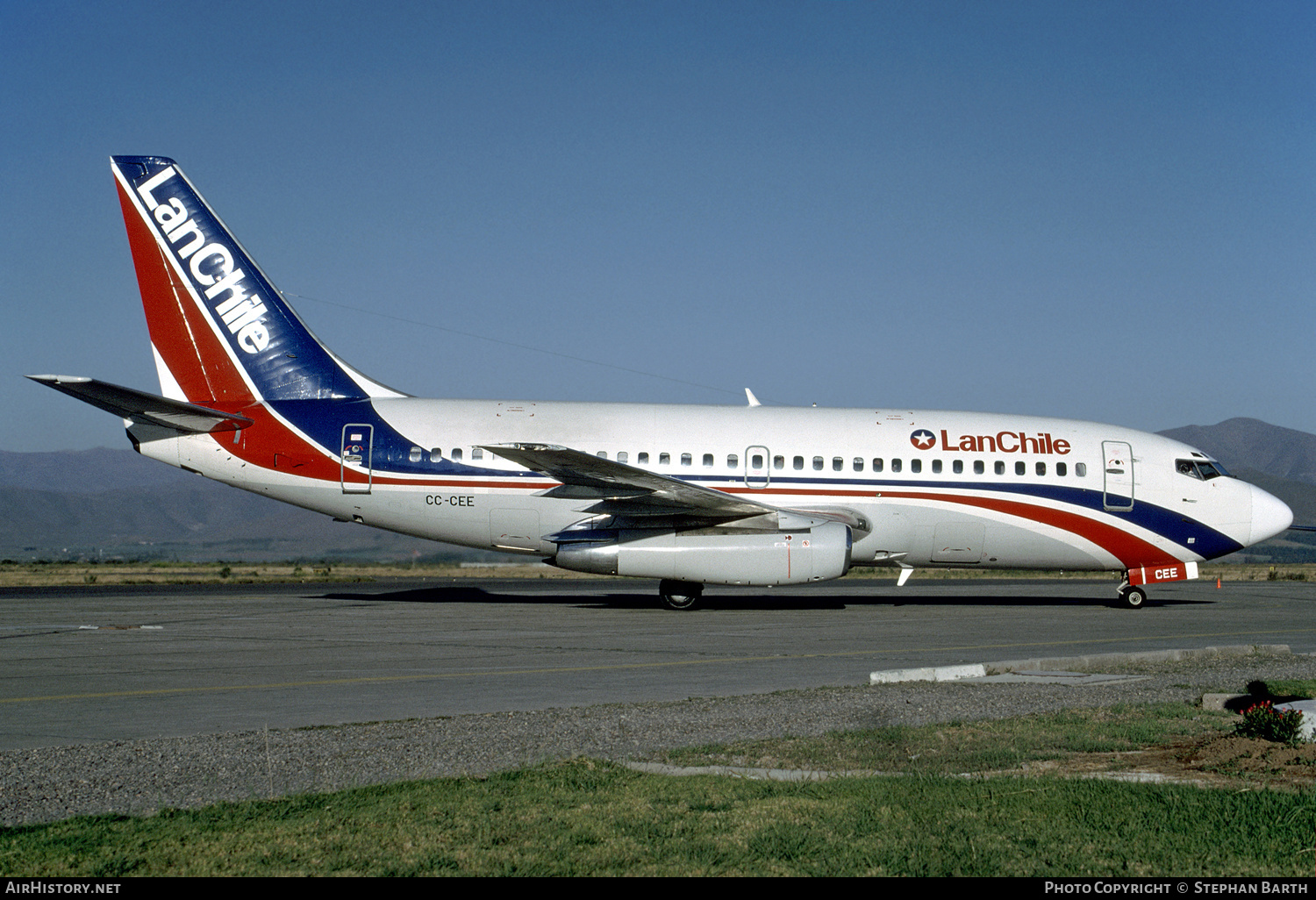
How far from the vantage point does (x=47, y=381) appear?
739 inches

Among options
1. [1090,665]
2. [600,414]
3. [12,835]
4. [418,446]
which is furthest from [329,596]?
[12,835]

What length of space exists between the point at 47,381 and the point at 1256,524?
25090 millimetres

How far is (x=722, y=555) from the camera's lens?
21391 mm

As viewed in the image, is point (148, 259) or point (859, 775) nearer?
point (859, 775)

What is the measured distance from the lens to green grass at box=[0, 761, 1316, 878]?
4.78 metres

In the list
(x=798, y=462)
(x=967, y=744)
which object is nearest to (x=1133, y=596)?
(x=798, y=462)

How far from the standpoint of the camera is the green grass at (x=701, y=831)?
4785 mm

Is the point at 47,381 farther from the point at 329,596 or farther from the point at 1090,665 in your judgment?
the point at 1090,665

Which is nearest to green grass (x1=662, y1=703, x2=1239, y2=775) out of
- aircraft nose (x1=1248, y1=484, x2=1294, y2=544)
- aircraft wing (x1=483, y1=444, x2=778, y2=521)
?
aircraft wing (x1=483, y1=444, x2=778, y2=521)

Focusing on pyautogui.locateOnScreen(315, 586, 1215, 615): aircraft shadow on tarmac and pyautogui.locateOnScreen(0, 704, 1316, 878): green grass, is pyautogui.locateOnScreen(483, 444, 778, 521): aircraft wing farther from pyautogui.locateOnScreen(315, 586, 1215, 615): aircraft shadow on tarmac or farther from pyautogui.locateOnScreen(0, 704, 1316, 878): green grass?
pyautogui.locateOnScreen(0, 704, 1316, 878): green grass

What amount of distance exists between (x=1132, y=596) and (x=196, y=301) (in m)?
21.9

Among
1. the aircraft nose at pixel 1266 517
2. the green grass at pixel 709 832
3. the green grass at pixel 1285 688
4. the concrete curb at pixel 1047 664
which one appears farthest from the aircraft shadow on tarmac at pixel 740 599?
the green grass at pixel 709 832

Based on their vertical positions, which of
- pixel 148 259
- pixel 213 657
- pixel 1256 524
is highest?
pixel 148 259

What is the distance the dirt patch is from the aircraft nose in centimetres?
1947
